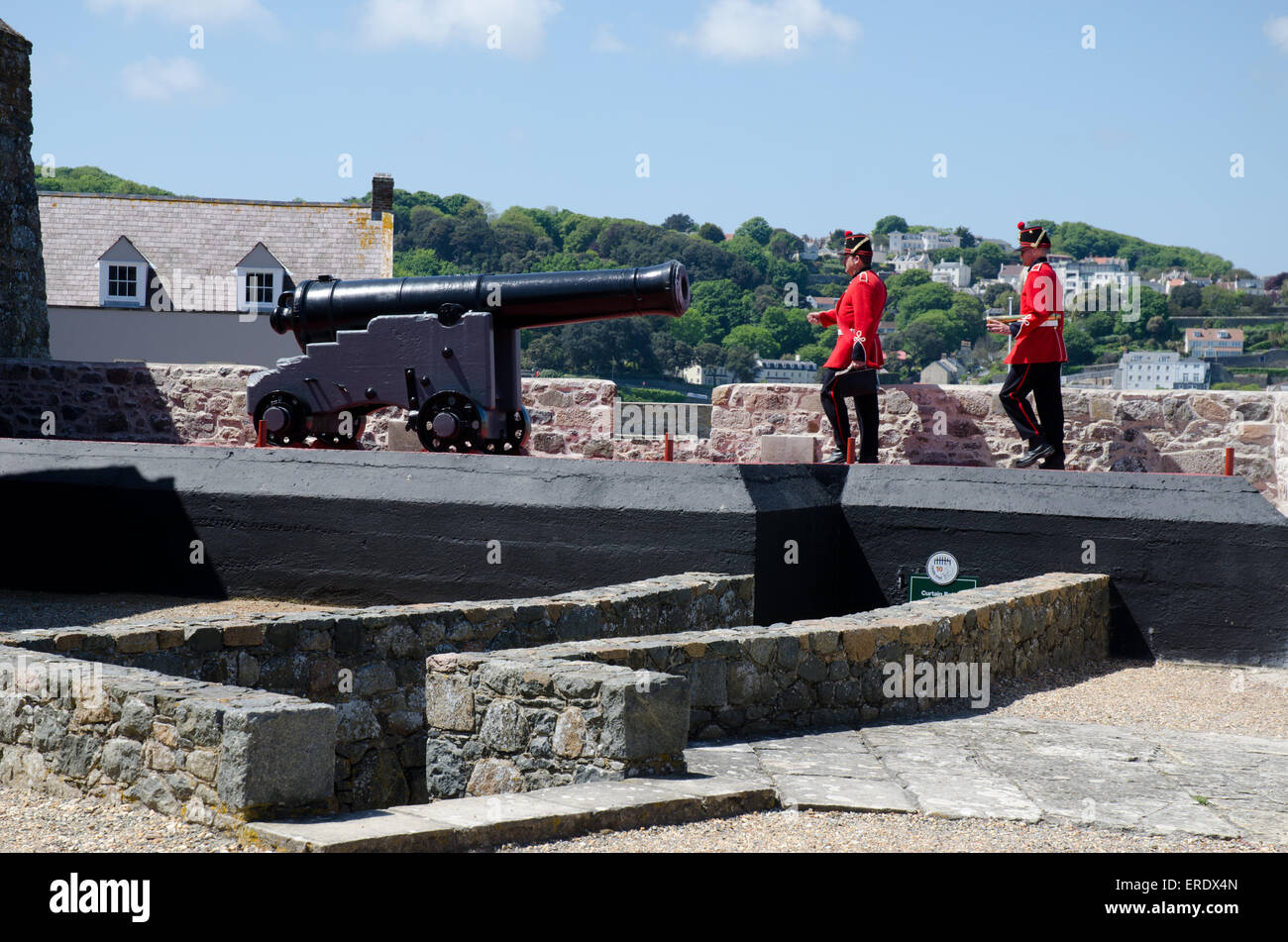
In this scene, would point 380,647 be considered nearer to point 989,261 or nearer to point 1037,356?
point 1037,356

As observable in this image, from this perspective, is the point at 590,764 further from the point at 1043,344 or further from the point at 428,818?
the point at 1043,344

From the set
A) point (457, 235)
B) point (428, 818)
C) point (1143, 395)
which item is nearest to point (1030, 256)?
point (1143, 395)

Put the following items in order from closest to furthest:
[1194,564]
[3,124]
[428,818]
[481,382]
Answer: [428,818]
[1194,564]
[481,382]
[3,124]

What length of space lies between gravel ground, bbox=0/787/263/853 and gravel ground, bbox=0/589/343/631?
4.37 metres

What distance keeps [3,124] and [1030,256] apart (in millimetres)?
12780

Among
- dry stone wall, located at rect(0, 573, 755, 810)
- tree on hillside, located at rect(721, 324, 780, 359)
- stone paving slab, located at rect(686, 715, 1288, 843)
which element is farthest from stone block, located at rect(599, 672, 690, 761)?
tree on hillside, located at rect(721, 324, 780, 359)

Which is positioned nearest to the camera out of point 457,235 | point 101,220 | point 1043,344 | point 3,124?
point 1043,344

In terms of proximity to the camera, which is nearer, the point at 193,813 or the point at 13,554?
the point at 193,813

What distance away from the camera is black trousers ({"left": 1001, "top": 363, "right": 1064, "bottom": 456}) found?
36.3ft

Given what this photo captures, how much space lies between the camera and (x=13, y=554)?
11820mm

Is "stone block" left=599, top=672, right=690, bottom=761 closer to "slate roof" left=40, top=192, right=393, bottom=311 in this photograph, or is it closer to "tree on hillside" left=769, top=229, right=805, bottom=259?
"slate roof" left=40, top=192, right=393, bottom=311

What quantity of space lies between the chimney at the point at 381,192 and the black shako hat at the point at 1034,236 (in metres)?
28.4

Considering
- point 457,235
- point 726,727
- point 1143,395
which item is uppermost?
point 457,235

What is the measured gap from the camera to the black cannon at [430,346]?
11.7m
